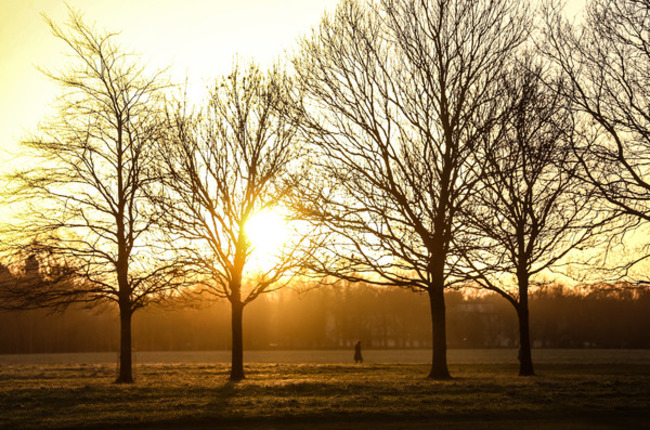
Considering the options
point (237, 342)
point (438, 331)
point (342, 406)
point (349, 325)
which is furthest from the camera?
point (349, 325)

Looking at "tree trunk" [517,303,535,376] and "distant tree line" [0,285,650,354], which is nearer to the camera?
"tree trunk" [517,303,535,376]

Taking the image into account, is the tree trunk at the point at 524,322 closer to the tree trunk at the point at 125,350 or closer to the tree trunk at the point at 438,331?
the tree trunk at the point at 438,331

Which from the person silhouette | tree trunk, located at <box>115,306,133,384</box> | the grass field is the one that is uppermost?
tree trunk, located at <box>115,306,133,384</box>

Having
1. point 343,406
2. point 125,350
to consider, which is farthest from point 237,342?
point 343,406

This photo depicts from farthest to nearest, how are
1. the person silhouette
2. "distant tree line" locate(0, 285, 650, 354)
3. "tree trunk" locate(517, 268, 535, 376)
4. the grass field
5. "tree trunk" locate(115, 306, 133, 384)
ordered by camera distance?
"distant tree line" locate(0, 285, 650, 354), the person silhouette, "tree trunk" locate(517, 268, 535, 376), "tree trunk" locate(115, 306, 133, 384), the grass field

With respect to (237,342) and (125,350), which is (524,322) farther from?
(125,350)

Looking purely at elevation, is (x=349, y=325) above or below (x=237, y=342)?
below

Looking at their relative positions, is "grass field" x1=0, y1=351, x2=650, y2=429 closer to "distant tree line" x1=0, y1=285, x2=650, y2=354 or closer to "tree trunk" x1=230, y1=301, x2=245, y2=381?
"tree trunk" x1=230, y1=301, x2=245, y2=381

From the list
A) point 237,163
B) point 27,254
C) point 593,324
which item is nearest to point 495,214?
point 237,163

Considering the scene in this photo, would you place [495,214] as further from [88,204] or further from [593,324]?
[593,324]

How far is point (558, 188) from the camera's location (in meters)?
27.9

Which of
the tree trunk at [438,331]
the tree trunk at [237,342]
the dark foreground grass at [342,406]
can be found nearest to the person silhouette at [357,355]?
the tree trunk at [237,342]

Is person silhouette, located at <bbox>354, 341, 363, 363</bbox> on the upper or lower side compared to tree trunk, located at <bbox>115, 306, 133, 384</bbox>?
lower

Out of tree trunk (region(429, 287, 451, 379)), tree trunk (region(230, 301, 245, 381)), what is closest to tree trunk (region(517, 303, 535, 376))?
tree trunk (region(429, 287, 451, 379))
